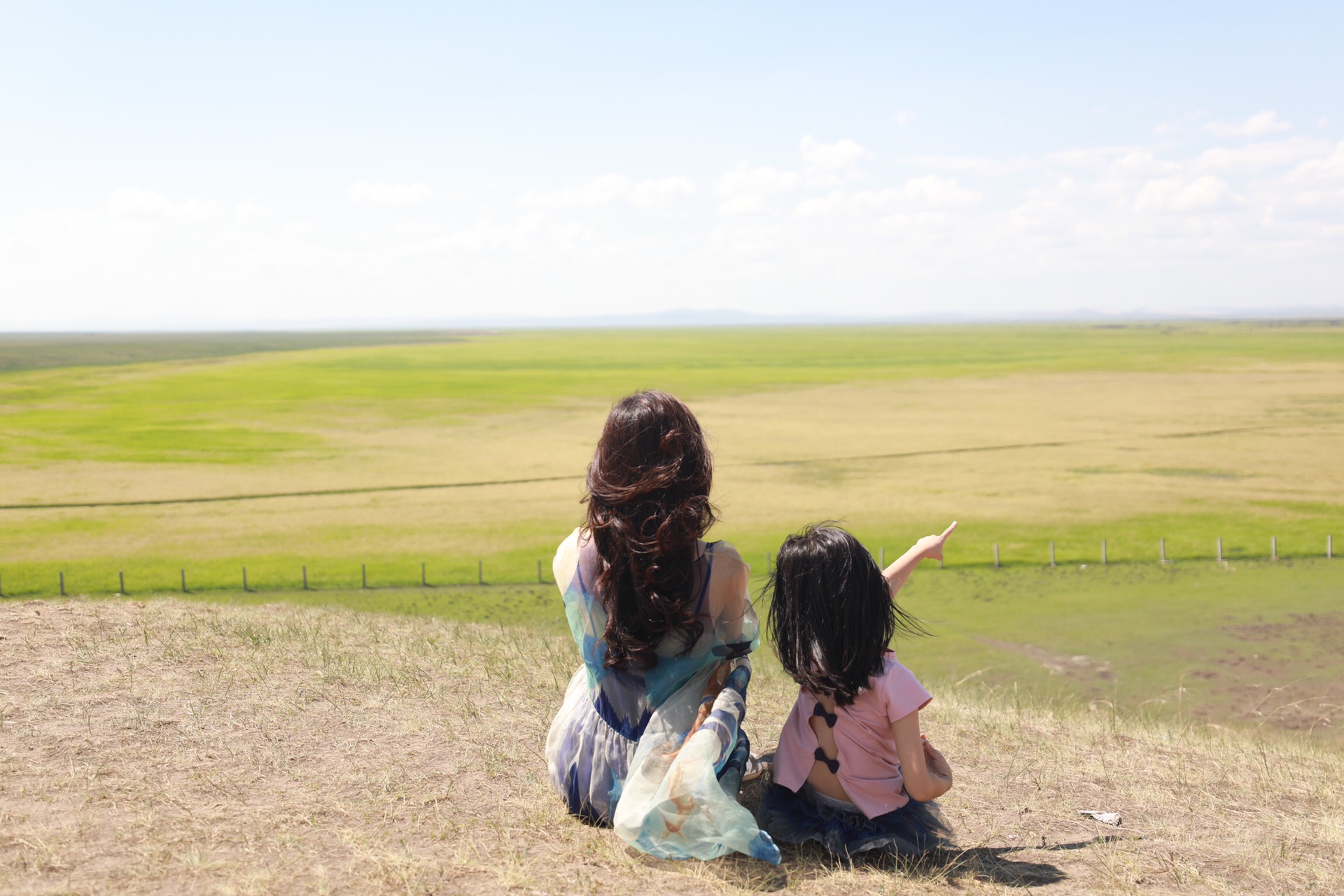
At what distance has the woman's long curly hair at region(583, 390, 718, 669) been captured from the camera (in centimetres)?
430

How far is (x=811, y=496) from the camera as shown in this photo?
33.6 metres

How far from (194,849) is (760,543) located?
2243cm

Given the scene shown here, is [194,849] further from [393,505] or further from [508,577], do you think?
[393,505]

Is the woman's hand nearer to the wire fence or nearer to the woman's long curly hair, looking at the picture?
the woman's long curly hair

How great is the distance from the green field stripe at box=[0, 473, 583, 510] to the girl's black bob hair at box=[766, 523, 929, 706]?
3206cm

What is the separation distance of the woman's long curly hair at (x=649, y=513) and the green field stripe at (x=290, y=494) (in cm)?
3180

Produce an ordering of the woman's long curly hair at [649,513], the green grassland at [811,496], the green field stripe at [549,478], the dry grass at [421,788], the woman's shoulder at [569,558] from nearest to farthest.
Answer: the woman's long curly hair at [649,513], the dry grass at [421,788], the woman's shoulder at [569,558], the green grassland at [811,496], the green field stripe at [549,478]

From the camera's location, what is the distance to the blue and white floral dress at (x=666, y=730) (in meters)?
4.37

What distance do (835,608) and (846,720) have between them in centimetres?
61

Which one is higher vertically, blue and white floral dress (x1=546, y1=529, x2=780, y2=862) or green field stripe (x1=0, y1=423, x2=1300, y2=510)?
blue and white floral dress (x1=546, y1=529, x2=780, y2=862)

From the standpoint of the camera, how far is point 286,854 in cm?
468

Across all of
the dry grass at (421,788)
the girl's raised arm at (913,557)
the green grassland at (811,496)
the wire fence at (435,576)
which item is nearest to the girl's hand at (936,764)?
the dry grass at (421,788)

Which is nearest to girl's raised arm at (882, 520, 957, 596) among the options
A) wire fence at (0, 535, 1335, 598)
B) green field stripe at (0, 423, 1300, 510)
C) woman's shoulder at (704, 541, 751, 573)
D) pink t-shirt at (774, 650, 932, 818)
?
pink t-shirt at (774, 650, 932, 818)

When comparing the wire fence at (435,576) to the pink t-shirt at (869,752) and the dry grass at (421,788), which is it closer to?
the dry grass at (421,788)
